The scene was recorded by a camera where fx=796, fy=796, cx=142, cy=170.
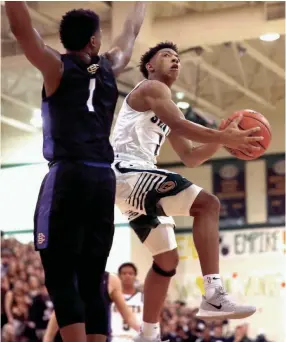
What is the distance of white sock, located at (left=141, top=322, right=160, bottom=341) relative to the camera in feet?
17.2

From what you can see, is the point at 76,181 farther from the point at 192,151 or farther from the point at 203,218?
the point at 192,151

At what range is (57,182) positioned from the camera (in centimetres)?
388

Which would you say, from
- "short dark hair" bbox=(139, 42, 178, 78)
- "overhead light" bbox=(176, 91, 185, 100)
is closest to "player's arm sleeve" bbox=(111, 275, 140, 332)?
"short dark hair" bbox=(139, 42, 178, 78)

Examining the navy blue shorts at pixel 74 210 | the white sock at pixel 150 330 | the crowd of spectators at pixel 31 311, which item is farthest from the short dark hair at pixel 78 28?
the crowd of spectators at pixel 31 311

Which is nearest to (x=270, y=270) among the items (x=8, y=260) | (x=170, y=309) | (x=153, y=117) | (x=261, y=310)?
(x=261, y=310)

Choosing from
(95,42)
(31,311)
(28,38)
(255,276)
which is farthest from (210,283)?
(255,276)

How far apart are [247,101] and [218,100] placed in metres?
0.69

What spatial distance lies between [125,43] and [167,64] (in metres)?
0.74

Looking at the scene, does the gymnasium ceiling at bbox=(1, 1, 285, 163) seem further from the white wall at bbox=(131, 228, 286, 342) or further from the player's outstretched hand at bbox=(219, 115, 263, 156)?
the player's outstretched hand at bbox=(219, 115, 263, 156)

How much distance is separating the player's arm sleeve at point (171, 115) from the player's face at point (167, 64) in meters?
0.32

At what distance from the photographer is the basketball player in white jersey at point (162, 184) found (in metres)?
4.42

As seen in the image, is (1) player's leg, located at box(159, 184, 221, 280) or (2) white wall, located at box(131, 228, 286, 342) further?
(2) white wall, located at box(131, 228, 286, 342)

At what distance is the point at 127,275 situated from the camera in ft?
28.1

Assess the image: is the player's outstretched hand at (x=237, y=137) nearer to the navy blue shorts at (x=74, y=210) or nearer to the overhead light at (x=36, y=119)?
the navy blue shorts at (x=74, y=210)
